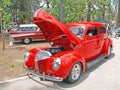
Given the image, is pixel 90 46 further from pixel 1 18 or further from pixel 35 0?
pixel 35 0

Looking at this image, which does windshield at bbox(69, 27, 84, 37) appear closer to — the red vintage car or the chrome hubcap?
the red vintage car

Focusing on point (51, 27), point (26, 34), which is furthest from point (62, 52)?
point (26, 34)

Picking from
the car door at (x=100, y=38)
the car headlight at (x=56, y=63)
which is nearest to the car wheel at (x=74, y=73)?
the car headlight at (x=56, y=63)

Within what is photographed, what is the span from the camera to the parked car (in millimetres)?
16922

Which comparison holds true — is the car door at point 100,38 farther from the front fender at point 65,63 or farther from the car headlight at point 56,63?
the car headlight at point 56,63

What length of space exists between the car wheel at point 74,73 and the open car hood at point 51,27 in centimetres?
83

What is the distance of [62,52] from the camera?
20.3ft

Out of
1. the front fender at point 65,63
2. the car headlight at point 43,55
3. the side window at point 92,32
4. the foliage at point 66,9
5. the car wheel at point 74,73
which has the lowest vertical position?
the car wheel at point 74,73

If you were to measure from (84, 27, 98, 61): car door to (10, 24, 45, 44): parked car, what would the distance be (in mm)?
9864

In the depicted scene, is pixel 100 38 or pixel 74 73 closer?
pixel 74 73

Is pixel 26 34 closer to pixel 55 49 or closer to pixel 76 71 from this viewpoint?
pixel 55 49

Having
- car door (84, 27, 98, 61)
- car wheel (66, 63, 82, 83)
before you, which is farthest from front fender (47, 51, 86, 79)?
car door (84, 27, 98, 61)

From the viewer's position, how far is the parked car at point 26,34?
16.9 m

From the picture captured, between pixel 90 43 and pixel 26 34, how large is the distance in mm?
10707
